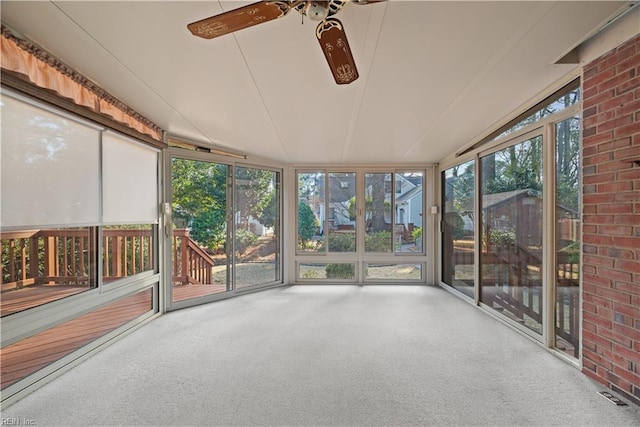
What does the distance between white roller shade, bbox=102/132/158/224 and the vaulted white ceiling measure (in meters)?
0.41

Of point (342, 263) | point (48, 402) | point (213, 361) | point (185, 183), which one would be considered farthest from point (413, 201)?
point (48, 402)

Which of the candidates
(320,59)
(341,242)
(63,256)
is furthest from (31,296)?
(341,242)

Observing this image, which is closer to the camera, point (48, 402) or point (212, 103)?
point (48, 402)

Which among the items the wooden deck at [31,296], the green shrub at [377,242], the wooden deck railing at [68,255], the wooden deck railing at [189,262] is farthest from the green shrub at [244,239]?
the wooden deck at [31,296]

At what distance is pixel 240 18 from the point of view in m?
1.21

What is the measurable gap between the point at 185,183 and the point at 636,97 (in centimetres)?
426

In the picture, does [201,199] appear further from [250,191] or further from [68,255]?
[68,255]

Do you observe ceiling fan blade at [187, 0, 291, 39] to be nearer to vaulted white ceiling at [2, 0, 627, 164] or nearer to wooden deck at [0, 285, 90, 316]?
vaulted white ceiling at [2, 0, 627, 164]

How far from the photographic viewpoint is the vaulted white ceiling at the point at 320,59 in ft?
4.83

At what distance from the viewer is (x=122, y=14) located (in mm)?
1462

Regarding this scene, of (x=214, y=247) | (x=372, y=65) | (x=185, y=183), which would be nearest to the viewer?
(x=372, y=65)

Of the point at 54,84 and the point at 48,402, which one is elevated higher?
the point at 54,84

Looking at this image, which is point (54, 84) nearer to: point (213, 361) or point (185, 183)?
point (185, 183)

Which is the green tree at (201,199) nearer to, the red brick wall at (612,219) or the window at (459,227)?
the window at (459,227)
